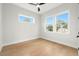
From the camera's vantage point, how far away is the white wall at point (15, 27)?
1021mm

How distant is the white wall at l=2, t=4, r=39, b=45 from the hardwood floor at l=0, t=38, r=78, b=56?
0.09 metres

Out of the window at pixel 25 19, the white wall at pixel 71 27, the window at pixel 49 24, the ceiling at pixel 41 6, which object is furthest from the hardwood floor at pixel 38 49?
the ceiling at pixel 41 6

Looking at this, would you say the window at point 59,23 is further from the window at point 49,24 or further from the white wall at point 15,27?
the white wall at point 15,27

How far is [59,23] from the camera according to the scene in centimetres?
109

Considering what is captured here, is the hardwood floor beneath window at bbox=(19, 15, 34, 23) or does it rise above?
beneath

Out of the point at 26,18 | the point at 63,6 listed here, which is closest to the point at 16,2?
the point at 26,18

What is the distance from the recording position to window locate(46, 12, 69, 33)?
104 centimetres

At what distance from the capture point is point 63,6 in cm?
102

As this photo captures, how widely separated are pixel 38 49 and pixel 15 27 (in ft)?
1.63

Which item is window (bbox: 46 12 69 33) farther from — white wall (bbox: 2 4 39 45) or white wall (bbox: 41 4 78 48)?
white wall (bbox: 2 4 39 45)

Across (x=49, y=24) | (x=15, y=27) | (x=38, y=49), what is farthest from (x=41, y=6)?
(x=38, y=49)

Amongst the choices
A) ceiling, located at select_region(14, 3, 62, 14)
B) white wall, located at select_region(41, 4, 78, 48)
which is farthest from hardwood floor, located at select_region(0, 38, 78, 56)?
ceiling, located at select_region(14, 3, 62, 14)

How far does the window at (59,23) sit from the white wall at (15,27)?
0.23 metres

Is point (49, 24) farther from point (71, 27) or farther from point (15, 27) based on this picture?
point (15, 27)
